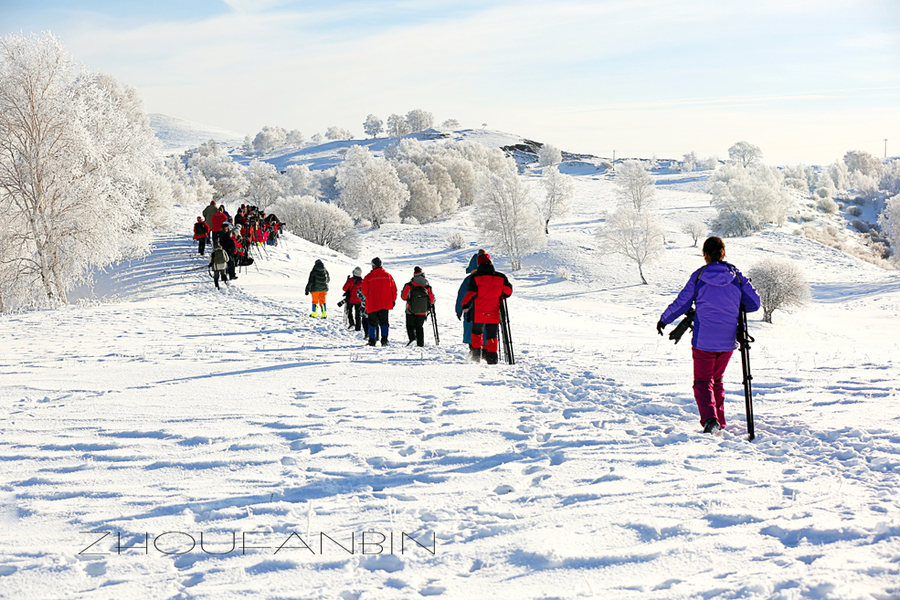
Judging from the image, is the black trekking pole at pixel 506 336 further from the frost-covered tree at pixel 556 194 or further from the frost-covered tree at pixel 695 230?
the frost-covered tree at pixel 556 194

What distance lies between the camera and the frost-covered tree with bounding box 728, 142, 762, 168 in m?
110

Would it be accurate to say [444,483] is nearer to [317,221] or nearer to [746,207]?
[317,221]

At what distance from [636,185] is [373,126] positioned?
343 feet

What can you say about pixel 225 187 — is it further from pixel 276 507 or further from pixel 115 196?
pixel 276 507

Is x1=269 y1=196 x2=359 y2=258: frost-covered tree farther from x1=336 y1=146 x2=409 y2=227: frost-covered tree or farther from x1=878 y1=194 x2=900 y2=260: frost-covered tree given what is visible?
x1=878 y1=194 x2=900 y2=260: frost-covered tree

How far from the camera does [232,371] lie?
864 cm

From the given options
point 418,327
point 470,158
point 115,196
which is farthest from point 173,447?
point 470,158

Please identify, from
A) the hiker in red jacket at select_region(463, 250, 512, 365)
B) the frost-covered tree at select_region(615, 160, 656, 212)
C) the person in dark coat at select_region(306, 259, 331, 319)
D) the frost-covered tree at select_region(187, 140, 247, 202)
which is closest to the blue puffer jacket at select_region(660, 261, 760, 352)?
the hiker in red jacket at select_region(463, 250, 512, 365)

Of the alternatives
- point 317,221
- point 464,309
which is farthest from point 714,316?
point 317,221

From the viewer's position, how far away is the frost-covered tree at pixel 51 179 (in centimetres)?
2011

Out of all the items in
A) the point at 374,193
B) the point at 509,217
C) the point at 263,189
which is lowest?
the point at 509,217

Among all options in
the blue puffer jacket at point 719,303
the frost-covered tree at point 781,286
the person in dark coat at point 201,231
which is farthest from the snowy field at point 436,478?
the frost-covered tree at point 781,286

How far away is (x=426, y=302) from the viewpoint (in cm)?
1111

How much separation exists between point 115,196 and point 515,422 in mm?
21346
